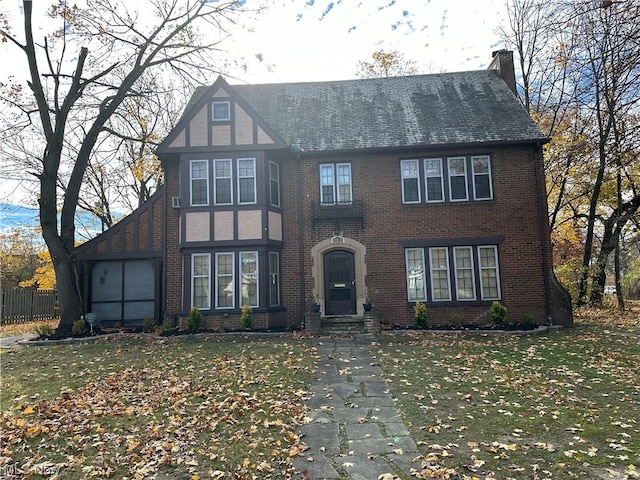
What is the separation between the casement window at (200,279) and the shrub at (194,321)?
66 centimetres

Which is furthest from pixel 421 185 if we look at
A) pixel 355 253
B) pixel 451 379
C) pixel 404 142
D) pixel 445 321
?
pixel 451 379

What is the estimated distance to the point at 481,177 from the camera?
15.6 m

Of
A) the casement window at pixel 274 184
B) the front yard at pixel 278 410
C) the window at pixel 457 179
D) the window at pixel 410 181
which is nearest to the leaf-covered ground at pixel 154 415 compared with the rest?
the front yard at pixel 278 410

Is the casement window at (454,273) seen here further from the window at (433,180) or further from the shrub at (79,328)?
the shrub at (79,328)

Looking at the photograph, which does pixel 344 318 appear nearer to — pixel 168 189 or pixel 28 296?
pixel 168 189

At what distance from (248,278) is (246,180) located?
335 cm

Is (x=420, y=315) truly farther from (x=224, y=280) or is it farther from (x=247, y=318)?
(x=224, y=280)

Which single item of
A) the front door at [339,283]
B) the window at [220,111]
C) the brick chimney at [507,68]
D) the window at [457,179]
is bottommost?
the front door at [339,283]

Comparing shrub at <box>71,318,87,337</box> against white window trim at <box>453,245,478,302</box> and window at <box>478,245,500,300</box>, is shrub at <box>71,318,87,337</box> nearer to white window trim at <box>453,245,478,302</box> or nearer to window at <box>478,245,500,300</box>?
white window trim at <box>453,245,478,302</box>

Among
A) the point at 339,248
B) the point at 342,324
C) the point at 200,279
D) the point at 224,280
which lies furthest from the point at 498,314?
the point at 200,279

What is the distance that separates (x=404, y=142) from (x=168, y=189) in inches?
338

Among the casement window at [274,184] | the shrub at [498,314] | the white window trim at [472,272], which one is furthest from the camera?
the casement window at [274,184]

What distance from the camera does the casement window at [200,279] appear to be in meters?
15.1

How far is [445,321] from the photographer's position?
15141mm
